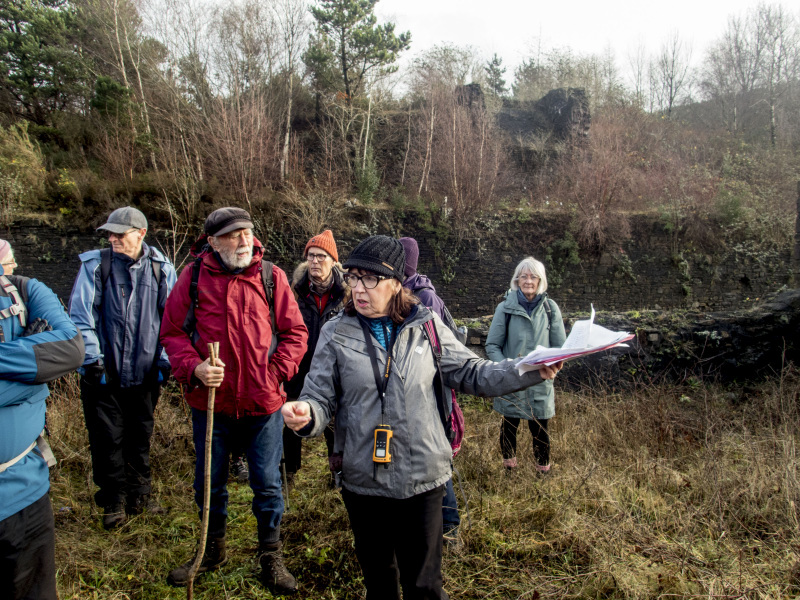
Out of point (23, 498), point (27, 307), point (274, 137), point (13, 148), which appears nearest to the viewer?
point (23, 498)

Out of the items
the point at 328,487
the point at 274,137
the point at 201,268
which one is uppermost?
the point at 274,137

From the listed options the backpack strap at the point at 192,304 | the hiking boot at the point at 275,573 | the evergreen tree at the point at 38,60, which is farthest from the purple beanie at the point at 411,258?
the evergreen tree at the point at 38,60

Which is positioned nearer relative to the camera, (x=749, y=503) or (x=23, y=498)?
(x=23, y=498)

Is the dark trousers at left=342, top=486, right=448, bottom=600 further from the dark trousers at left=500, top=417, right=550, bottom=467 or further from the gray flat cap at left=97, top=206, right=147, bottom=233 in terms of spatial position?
the gray flat cap at left=97, top=206, right=147, bottom=233

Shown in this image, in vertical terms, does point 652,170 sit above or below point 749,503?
above

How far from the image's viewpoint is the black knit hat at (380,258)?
1886 millimetres

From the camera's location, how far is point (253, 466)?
2514 mm

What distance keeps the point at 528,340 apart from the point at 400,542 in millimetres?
2220

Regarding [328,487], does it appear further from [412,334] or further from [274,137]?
[274,137]

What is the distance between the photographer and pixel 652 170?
69.2ft

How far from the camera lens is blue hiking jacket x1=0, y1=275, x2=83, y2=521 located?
167 cm

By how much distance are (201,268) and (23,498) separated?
49.5 inches

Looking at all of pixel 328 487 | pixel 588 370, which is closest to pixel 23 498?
pixel 328 487

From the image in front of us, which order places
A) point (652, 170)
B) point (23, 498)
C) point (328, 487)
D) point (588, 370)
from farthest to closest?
1. point (652, 170)
2. point (588, 370)
3. point (328, 487)
4. point (23, 498)
